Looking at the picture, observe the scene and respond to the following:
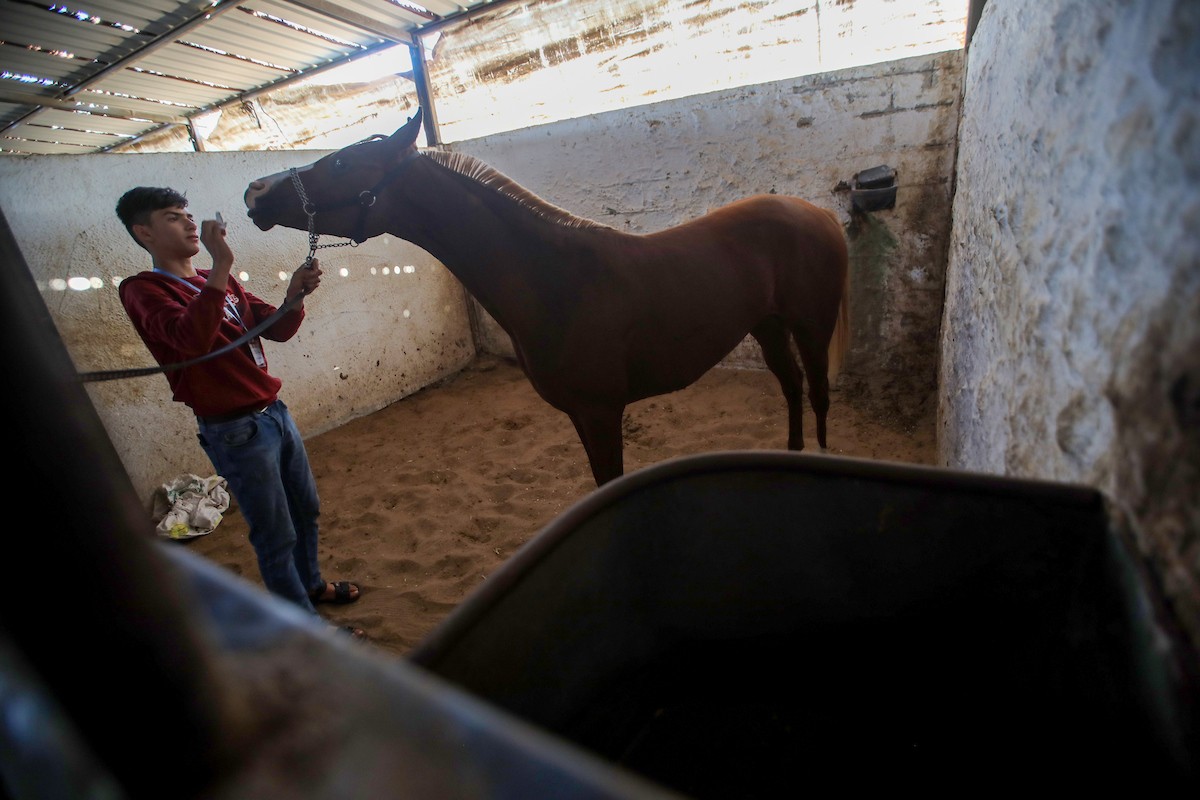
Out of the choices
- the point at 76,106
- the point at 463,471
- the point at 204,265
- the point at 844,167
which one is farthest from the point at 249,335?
the point at 76,106

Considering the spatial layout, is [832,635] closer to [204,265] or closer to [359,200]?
[359,200]

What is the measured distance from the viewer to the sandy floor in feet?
6.73

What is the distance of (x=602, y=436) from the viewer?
75.1 inches

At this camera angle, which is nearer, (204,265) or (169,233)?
(169,233)

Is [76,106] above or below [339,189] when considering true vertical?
above

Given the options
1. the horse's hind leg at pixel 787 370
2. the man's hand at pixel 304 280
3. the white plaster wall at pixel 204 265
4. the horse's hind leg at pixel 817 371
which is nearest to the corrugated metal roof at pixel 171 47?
the white plaster wall at pixel 204 265

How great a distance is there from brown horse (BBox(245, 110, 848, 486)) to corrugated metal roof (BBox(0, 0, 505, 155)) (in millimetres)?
2012

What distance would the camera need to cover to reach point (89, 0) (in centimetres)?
341

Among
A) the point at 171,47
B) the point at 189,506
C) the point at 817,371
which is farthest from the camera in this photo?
the point at 171,47

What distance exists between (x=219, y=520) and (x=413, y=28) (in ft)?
12.4

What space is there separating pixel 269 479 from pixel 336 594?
2.31 feet

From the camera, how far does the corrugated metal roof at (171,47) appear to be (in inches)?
142

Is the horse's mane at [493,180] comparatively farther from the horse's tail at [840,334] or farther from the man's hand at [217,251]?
the horse's tail at [840,334]

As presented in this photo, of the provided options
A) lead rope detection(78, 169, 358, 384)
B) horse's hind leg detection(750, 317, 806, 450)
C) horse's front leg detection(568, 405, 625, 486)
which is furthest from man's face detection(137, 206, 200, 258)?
horse's hind leg detection(750, 317, 806, 450)
